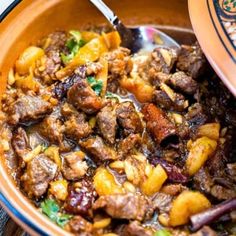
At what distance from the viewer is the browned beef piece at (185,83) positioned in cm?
252

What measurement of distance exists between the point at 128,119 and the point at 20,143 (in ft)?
1.46

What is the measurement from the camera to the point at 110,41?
9.18ft

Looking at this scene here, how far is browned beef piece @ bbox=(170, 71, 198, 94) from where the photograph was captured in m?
2.52

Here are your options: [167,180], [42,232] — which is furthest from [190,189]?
[42,232]

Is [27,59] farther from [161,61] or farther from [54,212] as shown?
[54,212]

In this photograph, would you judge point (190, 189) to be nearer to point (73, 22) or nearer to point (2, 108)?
point (2, 108)

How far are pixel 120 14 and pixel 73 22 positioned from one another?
0.84 ft

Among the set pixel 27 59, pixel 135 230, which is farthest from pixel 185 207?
pixel 27 59

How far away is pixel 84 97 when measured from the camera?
2.40 m

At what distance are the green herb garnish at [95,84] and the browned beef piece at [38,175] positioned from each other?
15.1 inches

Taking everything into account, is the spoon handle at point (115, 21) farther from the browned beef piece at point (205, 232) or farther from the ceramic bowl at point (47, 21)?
the browned beef piece at point (205, 232)

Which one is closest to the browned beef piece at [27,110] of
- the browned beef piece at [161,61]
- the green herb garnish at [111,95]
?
the green herb garnish at [111,95]

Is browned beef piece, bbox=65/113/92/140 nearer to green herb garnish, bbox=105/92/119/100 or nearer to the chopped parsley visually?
green herb garnish, bbox=105/92/119/100

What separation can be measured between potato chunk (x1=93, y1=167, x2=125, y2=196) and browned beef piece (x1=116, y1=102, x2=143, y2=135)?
207 mm
